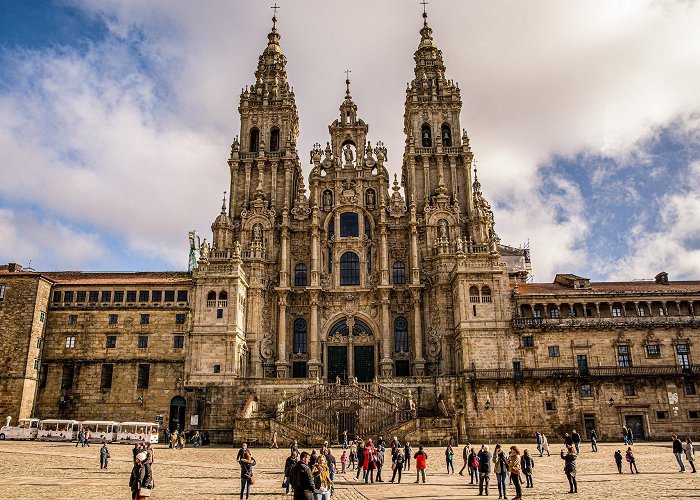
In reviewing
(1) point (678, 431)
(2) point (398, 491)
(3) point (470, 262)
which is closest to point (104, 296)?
(3) point (470, 262)

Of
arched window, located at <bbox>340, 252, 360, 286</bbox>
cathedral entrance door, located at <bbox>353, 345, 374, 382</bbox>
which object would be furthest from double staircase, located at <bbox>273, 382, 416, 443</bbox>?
arched window, located at <bbox>340, 252, 360, 286</bbox>

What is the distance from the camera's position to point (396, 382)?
49.1 m

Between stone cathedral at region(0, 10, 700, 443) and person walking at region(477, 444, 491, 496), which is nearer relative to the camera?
person walking at region(477, 444, 491, 496)

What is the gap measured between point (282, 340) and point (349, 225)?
12.9 m

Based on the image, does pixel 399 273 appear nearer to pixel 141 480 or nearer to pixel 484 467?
pixel 484 467

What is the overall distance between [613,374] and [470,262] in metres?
14.3

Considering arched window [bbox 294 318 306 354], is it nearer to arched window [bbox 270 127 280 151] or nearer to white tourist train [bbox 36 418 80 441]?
arched window [bbox 270 127 280 151]

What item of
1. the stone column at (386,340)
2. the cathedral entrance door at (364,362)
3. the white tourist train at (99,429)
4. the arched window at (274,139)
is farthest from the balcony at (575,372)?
the arched window at (274,139)

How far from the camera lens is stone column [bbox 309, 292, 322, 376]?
54906 millimetres

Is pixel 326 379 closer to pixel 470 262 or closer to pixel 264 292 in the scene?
pixel 264 292

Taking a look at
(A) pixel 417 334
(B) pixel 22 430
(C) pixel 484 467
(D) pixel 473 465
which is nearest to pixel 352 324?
(A) pixel 417 334

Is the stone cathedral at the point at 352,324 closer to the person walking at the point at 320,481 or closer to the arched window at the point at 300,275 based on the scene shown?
the arched window at the point at 300,275

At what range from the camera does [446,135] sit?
63.9m

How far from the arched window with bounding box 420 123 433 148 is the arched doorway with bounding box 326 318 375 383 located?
19.5 meters
